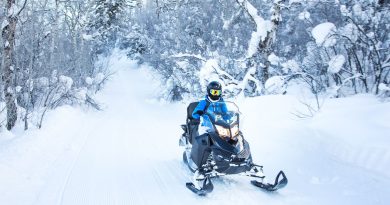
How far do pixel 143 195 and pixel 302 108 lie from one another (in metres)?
4.79

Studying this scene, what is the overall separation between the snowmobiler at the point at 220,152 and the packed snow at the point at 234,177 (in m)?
0.21

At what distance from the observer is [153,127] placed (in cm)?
1244

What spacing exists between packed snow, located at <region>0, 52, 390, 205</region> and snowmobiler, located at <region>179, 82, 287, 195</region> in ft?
0.68

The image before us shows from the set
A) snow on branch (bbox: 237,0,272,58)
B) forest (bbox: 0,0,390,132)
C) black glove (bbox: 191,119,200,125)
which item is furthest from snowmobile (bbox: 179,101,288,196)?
snow on branch (bbox: 237,0,272,58)

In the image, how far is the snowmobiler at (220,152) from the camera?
553cm

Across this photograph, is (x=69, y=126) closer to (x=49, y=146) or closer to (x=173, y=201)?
(x=49, y=146)

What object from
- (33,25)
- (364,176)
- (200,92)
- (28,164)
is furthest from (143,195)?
(200,92)

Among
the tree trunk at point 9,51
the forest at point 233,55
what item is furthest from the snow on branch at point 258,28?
the tree trunk at point 9,51

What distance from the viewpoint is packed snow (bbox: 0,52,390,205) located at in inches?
212

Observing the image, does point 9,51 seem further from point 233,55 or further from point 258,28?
point 233,55

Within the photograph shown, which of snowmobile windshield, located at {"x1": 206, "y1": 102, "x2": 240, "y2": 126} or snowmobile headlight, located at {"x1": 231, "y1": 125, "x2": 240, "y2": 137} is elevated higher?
snowmobile windshield, located at {"x1": 206, "y1": 102, "x2": 240, "y2": 126}

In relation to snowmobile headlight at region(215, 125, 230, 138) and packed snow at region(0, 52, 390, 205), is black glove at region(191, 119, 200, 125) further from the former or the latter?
snowmobile headlight at region(215, 125, 230, 138)

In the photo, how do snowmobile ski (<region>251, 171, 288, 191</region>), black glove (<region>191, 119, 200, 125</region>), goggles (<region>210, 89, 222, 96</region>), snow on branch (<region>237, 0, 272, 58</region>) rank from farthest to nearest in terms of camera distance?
snow on branch (<region>237, 0, 272, 58</region>)
black glove (<region>191, 119, 200, 125</region>)
goggles (<region>210, 89, 222, 96</region>)
snowmobile ski (<region>251, 171, 288, 191</region>)

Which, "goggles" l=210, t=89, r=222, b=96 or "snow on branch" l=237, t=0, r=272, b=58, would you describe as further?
"snow on branch" l=237, t=0, r=272, b=58
